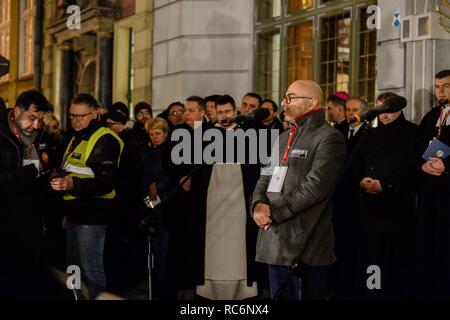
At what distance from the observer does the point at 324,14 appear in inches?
445

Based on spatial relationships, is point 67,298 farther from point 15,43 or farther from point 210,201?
point 15,43

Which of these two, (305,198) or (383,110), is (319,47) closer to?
(383,110)

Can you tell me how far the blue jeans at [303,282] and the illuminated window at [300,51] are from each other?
6.93 m

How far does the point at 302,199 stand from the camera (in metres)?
4.82

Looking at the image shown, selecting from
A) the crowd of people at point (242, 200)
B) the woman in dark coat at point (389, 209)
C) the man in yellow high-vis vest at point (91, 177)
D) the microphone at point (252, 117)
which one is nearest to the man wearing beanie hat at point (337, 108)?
the crowd of people at point (242, 200)

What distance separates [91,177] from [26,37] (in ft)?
64.5

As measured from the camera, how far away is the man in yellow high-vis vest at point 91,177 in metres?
6.22

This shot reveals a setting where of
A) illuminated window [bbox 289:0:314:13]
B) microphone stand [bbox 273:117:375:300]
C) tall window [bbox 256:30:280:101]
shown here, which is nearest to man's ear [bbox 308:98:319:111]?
microphone stand [bbox 273:117:375:300]

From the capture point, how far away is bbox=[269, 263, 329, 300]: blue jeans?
493cm

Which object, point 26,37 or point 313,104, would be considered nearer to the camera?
point 313,104

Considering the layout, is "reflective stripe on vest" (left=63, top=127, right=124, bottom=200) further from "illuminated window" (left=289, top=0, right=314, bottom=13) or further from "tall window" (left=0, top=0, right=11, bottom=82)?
"tall window" (left=0, top=0, right=11, bottom=82)

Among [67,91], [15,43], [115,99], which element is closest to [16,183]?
[115,99]

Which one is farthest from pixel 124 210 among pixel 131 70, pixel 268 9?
pixel 131 70
